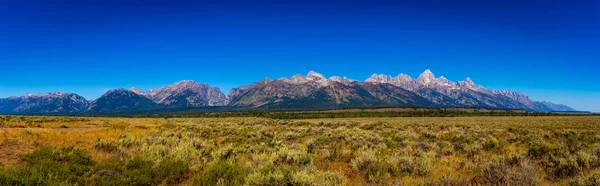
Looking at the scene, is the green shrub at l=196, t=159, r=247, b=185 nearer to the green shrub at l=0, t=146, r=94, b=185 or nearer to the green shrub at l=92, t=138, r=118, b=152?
the green shrub at l=0, t=146, r=94, b=185

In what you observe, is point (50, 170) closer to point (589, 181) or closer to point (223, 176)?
point (223, 176)

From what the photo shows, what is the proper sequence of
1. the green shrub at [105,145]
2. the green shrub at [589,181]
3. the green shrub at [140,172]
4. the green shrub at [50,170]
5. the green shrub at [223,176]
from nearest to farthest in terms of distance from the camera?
the green shrub at [589,181], the green shrub at [50,170], the green shrub at [223,176], the green shrub at [140,172], the green shrub at [105,145]

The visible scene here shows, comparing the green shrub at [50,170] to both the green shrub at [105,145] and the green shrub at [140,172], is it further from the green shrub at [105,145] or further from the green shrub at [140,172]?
the green shrub at [105,145]

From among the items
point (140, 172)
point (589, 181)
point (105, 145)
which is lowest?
point (140, 172)

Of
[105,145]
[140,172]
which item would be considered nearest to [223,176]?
[140,172]

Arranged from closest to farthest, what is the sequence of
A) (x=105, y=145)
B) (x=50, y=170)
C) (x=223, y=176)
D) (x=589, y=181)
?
(x=589, y=181)
(x=223, y=176)
(x=50, y=170)
(x=105, y=145)

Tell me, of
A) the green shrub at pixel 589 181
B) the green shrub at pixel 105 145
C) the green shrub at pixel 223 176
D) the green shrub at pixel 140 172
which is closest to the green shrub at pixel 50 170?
the green shrub at pixel 140 172

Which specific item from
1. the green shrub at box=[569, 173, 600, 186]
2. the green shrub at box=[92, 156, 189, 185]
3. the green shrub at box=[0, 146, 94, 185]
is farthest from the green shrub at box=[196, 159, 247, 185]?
the green shrub at box=[569, 173, 600, 186]

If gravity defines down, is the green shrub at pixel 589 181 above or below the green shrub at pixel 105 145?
above

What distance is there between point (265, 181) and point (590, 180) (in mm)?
7348

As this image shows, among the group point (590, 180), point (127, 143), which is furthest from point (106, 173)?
point (590, 180)

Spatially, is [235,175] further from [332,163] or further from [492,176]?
[492,176]

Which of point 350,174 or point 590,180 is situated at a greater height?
point 590,180

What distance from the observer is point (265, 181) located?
716 cm
